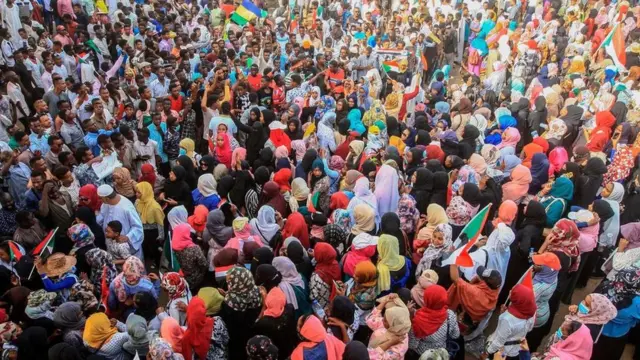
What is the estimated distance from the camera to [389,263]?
4480 mm

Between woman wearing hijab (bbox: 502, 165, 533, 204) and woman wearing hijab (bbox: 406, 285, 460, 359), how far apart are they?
2456 millimetres

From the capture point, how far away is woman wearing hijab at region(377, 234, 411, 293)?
14.4 feet

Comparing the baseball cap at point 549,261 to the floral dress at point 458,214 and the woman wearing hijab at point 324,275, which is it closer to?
the floral dress at point 458,214

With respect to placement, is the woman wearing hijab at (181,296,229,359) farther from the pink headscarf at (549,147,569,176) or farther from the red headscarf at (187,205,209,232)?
the pink headscarf at (549,147,569,176)

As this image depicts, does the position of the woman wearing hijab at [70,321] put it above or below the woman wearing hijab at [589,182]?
→ below

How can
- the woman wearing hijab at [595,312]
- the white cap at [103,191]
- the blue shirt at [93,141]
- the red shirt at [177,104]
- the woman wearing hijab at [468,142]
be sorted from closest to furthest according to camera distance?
the woman wearing hijab at [595,312] → the white cap at [103,191] → the blue shirt at [93,141] → the woman wearing hijab at [468,142] → the red shirt at [177,104]

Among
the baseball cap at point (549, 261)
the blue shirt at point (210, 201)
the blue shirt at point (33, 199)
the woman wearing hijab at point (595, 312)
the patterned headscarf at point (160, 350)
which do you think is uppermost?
the baseball cap at point (549, 261)

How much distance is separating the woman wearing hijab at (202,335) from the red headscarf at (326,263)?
0.91 meters

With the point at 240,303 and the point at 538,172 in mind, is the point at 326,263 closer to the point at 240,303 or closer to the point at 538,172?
the point at 240,303

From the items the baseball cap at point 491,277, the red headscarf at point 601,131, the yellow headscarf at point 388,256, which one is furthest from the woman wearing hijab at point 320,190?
the red headscarf at point 601,131

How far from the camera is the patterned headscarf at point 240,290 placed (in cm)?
386

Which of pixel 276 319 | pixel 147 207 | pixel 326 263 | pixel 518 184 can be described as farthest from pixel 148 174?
pixel 518 184

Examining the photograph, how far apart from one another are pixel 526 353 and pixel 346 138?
3824 millimetres

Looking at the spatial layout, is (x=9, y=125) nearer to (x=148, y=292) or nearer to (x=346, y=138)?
(x=148, y=292)
